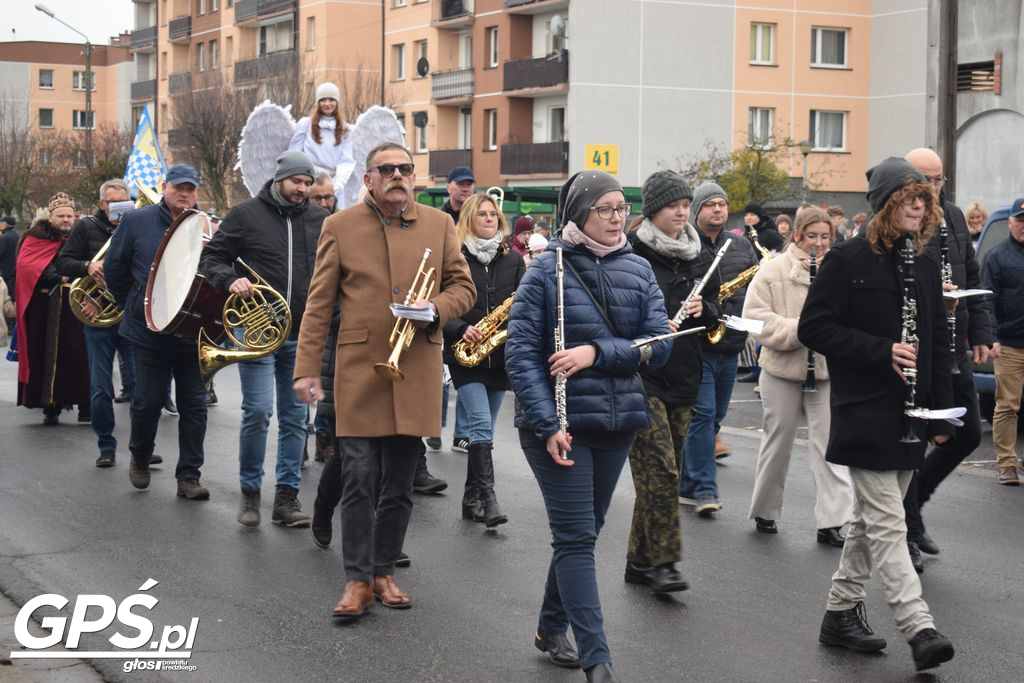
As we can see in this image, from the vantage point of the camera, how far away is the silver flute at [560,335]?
5777 millimetres

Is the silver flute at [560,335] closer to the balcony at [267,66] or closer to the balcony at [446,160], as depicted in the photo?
the balcony at [446,160]

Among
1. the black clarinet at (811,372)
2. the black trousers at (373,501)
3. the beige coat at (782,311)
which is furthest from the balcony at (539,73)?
the black trousers at (373,501)

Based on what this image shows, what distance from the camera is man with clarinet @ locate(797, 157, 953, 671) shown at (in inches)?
244

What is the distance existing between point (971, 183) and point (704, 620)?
89.6 feet

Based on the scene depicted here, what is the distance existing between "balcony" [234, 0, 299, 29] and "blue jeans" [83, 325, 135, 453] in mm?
55768

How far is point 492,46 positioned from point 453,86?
220 centimetres

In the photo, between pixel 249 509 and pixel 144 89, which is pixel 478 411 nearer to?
pixel 249 509

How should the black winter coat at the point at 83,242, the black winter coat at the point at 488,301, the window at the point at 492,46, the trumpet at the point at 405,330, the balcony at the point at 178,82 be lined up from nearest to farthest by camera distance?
1. the trumpet at the point at 405,330
2. the black winter coat at the point at 488,301
3. the black winter coat at the point at 83,242
4. the window at the point at 492,46
5. the balcony at the point at 178,82

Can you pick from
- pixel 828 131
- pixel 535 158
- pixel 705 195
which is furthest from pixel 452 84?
pixel 705 195

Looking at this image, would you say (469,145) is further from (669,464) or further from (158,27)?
(669,464)

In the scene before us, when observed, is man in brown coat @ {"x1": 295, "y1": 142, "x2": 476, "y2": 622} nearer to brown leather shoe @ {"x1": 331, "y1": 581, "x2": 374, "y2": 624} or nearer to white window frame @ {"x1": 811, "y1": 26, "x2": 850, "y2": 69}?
brown leather shoe @ {"x1": 331, "y1": 581, "x2": 374, "y2": 624}

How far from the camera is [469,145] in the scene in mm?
56688

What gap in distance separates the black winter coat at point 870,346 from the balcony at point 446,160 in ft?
160

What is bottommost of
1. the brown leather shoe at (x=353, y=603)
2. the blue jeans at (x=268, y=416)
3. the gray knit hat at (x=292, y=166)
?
the brown leather shoe at (x=353, y=603)
